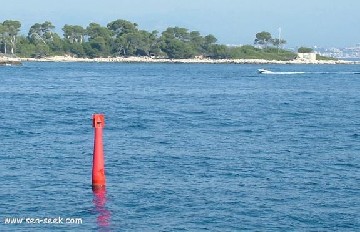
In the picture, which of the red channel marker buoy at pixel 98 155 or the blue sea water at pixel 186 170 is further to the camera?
the red channel marker buoy at pixel 98 155

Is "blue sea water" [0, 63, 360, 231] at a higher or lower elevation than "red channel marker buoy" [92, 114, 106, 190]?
lower

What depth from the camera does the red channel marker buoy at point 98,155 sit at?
22369 mm

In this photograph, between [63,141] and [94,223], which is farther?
[63,141]

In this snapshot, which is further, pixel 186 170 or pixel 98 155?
pixel 186 170

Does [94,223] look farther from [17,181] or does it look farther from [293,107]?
[293,107]

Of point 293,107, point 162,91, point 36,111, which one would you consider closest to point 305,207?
point 36,111

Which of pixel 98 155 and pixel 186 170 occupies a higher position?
pixel 98 155

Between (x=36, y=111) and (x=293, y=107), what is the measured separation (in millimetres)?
17192

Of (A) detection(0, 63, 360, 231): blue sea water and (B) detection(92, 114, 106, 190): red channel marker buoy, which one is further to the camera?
(B) detection(92, 114, 106, 190): red channel marker buoy

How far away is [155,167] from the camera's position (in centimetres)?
2811

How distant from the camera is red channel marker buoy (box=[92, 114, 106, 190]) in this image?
22.4 metres

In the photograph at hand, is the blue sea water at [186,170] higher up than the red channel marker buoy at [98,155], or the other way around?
the red channel marker buoy at [98,155]

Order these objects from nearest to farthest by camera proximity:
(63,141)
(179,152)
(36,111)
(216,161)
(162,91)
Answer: (216,161) < (179,152) < (63,141) < (36,111) < (162,91)

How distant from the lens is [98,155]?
22.6m
